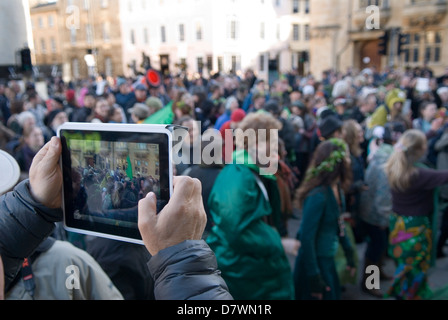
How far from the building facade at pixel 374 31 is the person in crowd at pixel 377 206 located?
19861mm

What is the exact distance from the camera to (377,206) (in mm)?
4039

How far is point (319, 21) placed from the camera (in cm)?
2433

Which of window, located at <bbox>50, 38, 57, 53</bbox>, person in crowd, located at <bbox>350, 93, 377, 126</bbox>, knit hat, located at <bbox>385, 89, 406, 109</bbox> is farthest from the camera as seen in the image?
window, located at <bbox>50, 38, 57, 53</bbox>

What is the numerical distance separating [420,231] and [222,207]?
206cm

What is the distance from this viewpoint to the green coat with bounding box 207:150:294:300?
239 cm

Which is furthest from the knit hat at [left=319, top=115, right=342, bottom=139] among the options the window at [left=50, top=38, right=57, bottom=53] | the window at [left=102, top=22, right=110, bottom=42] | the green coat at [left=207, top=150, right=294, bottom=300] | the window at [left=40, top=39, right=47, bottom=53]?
the window at [left=40, top=39, right=47, bottom=53]

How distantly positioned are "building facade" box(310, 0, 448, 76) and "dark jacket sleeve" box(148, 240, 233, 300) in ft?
76.6

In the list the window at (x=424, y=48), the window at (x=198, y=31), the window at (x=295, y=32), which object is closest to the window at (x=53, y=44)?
the window at (x=198, y=31)

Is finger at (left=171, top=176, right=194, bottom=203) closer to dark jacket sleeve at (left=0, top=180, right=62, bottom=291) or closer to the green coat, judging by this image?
dark jacket sleeve at (left=0, top=180, right=62, bottom=291)

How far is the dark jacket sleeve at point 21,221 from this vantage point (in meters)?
1.12

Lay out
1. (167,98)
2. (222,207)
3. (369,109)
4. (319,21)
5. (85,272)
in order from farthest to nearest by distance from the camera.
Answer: (319,21) → (167,98) → (369,109) → (222,207) → (85,272)

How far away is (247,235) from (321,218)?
0.83 meters

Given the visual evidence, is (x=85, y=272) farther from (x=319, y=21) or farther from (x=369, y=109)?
(x=319, y=21)
